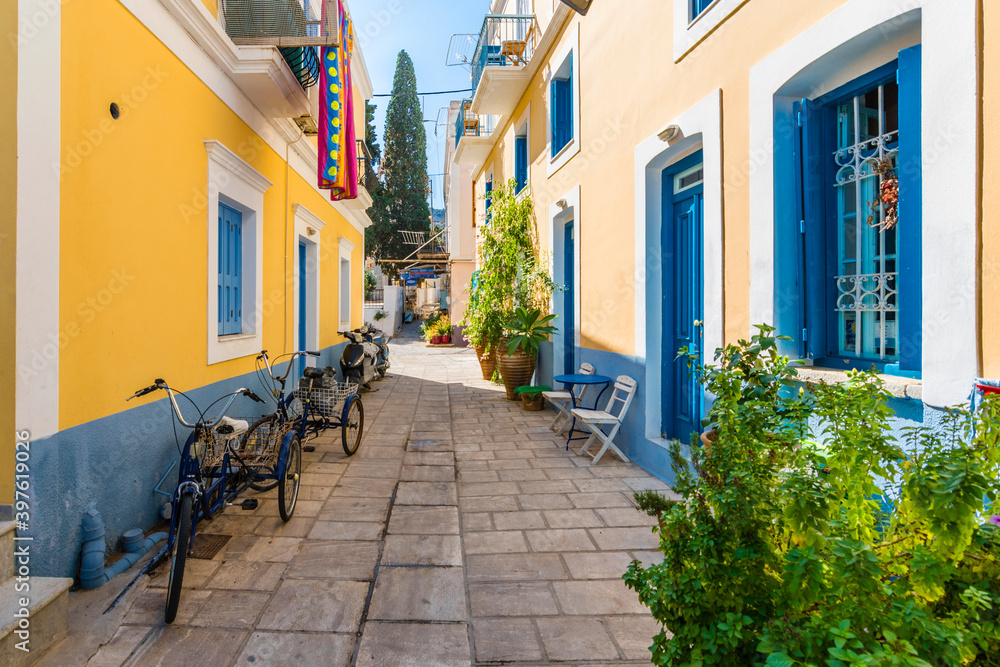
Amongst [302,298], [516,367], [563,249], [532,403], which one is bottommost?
[532,403]

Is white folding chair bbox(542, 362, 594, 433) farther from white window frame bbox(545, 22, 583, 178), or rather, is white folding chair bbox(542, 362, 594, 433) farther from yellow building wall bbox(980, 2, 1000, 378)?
yellow building wall bbox(980, 2, 1000, 378)

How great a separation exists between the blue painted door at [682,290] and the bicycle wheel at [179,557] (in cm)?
385

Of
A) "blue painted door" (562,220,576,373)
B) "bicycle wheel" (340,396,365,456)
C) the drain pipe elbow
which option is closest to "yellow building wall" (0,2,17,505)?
the drain pipe elbow

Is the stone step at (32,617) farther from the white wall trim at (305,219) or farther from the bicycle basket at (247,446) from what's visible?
the white wall trim at (305,219)

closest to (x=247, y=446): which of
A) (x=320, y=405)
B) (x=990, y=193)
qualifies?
(x=320, y=405)

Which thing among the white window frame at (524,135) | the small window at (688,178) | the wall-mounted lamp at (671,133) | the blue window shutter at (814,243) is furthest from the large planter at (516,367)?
the blue window shutter at (814,243)

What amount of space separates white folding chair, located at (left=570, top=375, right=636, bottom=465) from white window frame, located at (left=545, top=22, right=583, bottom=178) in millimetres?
3304

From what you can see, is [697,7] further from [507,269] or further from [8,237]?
[507,269]

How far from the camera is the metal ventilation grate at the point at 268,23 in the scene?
5176 millimetres

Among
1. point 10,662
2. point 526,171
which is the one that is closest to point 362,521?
point 10,662

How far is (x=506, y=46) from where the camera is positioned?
10.4 meters

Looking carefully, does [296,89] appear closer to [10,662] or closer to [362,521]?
[362,521]

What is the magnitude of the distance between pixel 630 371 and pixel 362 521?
3.15 metres

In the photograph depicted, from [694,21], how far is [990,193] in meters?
2.92
